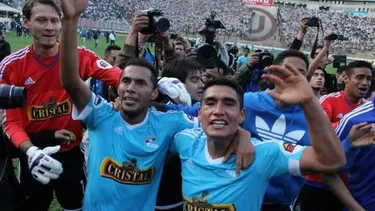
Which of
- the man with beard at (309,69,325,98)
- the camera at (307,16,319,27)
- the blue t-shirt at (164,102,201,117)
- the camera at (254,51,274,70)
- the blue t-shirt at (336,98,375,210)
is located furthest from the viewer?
the camera at (307,16,319,27)

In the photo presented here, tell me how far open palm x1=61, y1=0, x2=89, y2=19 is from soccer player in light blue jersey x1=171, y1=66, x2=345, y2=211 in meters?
0.91

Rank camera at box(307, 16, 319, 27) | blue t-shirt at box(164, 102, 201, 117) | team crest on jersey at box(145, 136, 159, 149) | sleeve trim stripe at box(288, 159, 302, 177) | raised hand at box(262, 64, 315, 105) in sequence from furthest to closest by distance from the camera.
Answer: camera at box(307, 16, 319, 27), blue t-shirt at box(164, 102, 201, 117), team crest on jersey at box(145, 136, 159, 149), sleeve trim stripe at box(288, 159, 302, 177), raised hand at box(262, 64, 315, 105)

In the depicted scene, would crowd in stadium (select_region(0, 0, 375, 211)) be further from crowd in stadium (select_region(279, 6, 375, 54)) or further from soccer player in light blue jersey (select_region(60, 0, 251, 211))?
crowd in stadium (select_region(279, 6, 375, 54))

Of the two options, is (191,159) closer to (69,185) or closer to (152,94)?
(152,94)

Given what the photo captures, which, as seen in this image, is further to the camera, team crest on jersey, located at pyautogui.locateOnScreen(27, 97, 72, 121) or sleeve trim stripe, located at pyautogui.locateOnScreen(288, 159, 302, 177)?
team crest on jersey, located at pyautogui.locateOnScreen(27, 97, 72, 121)

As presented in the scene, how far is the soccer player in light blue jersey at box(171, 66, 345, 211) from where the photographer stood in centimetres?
230

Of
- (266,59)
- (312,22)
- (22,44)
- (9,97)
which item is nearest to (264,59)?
(266,59)

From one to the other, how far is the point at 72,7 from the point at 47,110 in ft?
4.10

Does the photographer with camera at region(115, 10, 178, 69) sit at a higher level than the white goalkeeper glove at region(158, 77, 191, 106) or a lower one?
higher

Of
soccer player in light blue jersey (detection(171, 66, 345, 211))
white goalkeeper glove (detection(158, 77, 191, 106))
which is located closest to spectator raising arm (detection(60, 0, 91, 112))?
white goalkeeper glove (detection(158, 77, 191, 106))

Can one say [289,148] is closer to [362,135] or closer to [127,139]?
[362,135]

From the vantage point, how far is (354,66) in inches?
196

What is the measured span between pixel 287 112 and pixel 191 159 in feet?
2.81

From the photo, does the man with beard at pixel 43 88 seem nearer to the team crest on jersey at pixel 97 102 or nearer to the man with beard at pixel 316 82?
the team crest on jersey at pixel 97 102
